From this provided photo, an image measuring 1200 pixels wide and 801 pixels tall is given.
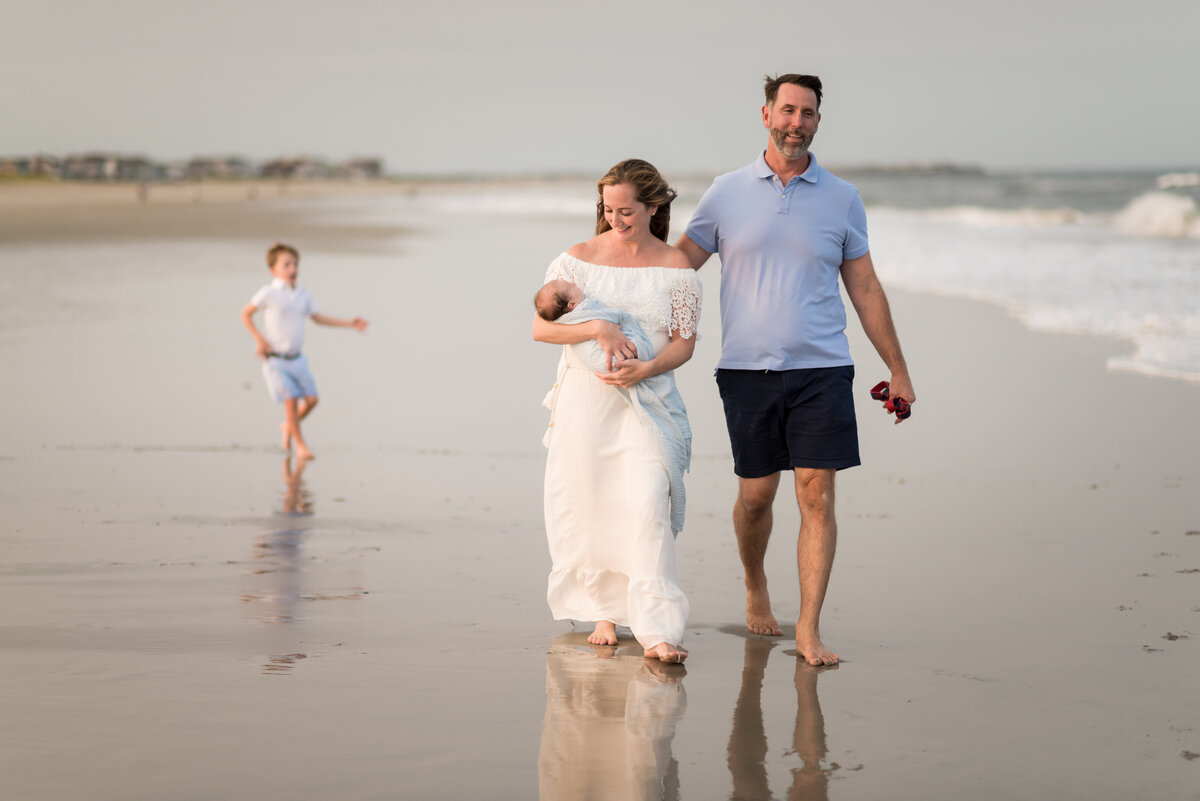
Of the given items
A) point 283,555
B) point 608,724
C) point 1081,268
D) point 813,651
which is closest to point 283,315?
point 283,555

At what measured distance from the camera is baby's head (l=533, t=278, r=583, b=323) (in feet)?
14.5

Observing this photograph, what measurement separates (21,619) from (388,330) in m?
9.22

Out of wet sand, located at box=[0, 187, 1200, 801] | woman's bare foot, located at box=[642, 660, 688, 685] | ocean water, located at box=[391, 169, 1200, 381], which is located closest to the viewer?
wet sand, located at box=[0, 187, 1200, 801]

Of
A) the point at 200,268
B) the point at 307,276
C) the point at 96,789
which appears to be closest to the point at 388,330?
the point at 307,276

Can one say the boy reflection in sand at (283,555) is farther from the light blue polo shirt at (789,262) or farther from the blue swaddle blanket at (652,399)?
the light blue polo shirt at (789,262)

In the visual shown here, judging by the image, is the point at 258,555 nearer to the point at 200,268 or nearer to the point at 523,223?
the point at 200,268

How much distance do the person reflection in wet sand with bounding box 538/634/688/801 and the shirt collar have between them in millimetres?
1759

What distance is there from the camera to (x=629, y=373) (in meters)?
4.38

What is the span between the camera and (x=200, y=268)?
2128cm

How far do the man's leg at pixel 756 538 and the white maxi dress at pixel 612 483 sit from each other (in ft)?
1.09

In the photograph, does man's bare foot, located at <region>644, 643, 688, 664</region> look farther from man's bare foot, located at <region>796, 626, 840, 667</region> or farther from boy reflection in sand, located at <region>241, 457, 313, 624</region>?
boy reflection in sand, located at <region>241, 457, 313, 624</region>

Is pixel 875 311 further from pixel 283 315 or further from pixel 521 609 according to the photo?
pixel 283 315

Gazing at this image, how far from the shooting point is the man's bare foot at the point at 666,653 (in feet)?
14.0

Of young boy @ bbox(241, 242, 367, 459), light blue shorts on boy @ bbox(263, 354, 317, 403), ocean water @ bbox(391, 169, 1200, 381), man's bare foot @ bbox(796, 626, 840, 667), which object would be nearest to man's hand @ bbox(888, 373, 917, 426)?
man's bare foot @ bbox(796, 626, 840, 667)
